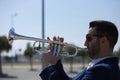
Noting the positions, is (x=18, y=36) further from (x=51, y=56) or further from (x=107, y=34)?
(x=107, y=34)

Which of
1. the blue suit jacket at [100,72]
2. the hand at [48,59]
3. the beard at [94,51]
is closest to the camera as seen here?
the blue suit jacket at [100,72]

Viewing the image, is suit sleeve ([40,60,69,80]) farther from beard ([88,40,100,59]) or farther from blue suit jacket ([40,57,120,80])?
beard ([88,40,100,59])

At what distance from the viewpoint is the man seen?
2.59 meters

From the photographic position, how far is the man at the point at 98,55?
2.59m

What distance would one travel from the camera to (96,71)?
258cm

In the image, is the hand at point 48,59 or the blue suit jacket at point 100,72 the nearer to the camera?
the blue suit jacket at point 100,72

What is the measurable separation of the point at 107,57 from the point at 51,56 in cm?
43

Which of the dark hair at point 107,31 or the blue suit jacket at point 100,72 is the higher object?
the dark hair at point 107,31

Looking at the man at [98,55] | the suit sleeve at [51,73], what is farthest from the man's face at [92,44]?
the suit sleeve at [51,73]

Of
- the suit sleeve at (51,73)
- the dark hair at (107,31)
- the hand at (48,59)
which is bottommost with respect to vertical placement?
the suit sleeve at (51,73)

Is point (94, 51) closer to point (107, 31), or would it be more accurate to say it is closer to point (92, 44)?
point (92, 44)

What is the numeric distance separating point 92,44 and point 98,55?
3.5 inches

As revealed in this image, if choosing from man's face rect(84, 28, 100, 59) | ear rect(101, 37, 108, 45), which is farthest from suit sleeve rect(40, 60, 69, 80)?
ear rect(101, 37, 108, 45)

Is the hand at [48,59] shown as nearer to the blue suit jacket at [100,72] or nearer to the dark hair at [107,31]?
the blue suit jacket at [100,72]
